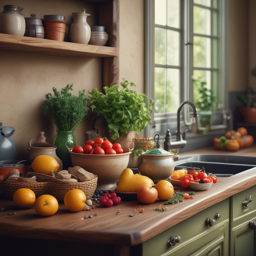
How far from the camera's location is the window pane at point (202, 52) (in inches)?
136

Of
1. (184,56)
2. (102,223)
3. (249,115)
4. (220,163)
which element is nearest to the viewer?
(102,223)

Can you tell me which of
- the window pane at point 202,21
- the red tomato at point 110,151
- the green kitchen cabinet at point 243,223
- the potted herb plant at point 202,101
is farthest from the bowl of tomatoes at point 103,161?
the window pane at point 202,21

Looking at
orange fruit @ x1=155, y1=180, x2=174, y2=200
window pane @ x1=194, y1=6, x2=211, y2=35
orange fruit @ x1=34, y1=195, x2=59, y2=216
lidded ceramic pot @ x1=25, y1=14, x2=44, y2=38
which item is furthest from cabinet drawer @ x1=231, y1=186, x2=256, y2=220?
window pane @ x1=194, y1=6, x2=211, y2=35

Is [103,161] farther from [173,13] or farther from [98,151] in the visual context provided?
[173,13]

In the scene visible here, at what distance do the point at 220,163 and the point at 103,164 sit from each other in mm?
1132

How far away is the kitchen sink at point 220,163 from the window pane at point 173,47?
0.85 m

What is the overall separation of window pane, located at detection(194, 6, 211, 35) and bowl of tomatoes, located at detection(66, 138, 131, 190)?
2.09m

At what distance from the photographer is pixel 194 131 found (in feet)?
10.9

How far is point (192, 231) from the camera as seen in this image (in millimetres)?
1566

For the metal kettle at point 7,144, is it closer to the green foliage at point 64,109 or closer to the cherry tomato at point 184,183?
the green foliage at point 64,109

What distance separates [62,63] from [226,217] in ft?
4.18

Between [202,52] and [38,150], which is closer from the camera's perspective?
[38,150]

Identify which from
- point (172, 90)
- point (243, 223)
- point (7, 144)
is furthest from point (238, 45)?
point (7, 144)

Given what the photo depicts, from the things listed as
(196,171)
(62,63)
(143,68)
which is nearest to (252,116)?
(143,68)
